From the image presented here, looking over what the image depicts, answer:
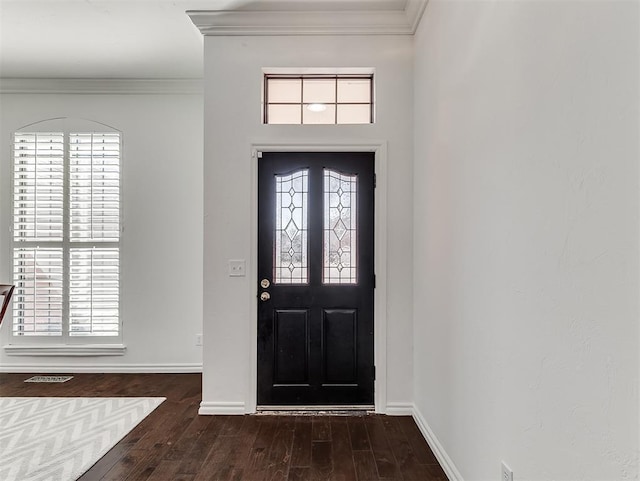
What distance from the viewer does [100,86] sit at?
12.9 ft

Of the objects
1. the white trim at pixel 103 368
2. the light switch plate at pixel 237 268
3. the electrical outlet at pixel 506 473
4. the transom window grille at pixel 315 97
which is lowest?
the white trim at pixel 103 368

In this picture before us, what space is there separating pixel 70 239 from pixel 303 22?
3137 millimetres

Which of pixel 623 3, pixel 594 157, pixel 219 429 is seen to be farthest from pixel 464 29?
pixel 219 429

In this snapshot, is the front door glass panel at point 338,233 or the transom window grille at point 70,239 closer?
the front door glass panel at point 338,233

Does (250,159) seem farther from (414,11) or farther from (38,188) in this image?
(38,188)

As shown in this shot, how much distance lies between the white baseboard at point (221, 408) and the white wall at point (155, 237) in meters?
1.09

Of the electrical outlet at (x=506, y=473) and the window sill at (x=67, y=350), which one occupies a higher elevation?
the electrical outlet at (x=506, y=473)

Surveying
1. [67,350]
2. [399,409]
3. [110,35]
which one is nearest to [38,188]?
[67,350]

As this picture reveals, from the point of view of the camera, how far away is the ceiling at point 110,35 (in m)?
2.77

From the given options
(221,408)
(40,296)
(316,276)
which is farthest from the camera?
(40,296)

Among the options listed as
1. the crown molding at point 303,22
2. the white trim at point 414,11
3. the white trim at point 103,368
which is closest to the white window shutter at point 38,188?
the white trim at point 103,368

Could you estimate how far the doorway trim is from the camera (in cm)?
291

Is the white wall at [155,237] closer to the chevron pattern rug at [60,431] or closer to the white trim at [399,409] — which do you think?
the chevron pattern rug at [60,431]

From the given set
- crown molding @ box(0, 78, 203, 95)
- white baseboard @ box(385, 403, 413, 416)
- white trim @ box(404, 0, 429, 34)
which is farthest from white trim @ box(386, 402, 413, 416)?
crown molding @ box(0, 78, 203, 95)
